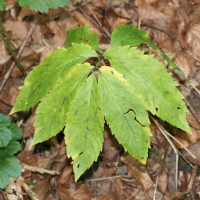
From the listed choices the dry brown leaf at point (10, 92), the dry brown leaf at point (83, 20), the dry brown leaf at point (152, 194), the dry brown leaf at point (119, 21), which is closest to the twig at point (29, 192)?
the dry brown leaf at point (10, 92)

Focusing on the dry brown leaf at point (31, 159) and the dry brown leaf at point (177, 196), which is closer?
the dry brown leaf at point (177, 196)

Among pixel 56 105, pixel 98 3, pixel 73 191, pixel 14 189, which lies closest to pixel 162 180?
pixel 73 191

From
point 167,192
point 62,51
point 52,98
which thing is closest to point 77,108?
point 52,98

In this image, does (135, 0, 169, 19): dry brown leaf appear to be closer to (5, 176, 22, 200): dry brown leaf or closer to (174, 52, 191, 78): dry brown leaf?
(174, 52, 191, 78): dry brown leaf

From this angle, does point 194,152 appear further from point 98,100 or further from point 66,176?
point 66,176

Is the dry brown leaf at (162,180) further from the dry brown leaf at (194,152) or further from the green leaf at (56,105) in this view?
the green leaf at (56,105)
